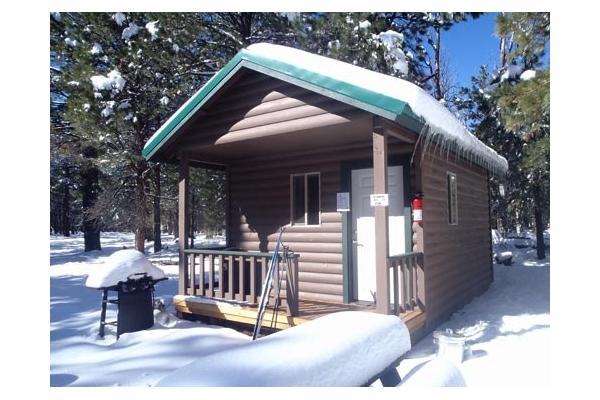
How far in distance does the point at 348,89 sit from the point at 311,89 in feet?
1.64

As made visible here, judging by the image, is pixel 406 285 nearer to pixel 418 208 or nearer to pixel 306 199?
pixel 418 208

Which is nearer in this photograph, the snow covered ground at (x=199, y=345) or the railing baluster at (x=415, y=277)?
the snow covered ground at (x=199, y=345)

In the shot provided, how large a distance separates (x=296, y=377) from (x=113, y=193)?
41.6 ft

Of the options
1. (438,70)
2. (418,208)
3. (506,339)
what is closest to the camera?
(506,339)

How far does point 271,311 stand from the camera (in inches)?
211

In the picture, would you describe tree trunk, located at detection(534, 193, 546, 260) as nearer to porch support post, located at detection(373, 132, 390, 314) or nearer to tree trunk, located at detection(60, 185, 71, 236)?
porch support post, located at detection(373, 132, 390, 314)

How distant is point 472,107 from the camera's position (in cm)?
1175

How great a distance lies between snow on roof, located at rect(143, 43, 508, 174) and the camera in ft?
13.7

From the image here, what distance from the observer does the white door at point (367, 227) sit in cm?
587

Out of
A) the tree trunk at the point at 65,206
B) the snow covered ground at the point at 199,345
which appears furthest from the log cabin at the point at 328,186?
the tree trunk at the point at 65,206

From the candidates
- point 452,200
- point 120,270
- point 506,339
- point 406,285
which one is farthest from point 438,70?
point 120,270

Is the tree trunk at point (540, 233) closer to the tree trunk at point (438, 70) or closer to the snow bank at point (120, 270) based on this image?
the tree trunk at point (438, 70)

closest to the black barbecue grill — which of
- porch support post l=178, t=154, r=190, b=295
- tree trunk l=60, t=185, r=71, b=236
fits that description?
porch support post l=178, t=154, r=190, b=295

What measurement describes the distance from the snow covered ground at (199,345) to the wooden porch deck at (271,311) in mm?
194
